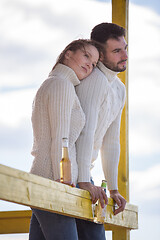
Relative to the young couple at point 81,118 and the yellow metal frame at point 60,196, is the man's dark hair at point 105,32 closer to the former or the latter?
the young couple at point 81,118

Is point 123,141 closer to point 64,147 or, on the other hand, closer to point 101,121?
point 101,121

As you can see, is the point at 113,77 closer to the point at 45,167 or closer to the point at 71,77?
the point at 71,77

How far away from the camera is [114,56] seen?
249 centimetres

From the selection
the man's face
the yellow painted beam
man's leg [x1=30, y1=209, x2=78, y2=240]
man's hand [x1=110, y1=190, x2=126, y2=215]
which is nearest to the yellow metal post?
the yellow painted beam

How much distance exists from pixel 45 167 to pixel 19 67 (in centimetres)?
226

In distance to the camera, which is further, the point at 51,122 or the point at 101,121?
the point at 101,121

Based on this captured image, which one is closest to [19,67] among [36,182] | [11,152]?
[11,152]

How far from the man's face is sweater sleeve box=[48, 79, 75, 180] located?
440mm

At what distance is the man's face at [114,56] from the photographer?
97.6 inches

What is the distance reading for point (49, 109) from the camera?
6.74 feet

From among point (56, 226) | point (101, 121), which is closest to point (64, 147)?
point (56, 226)

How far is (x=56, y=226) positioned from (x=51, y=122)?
0.39m

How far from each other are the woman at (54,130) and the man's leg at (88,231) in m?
0.18

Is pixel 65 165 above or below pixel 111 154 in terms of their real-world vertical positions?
below
